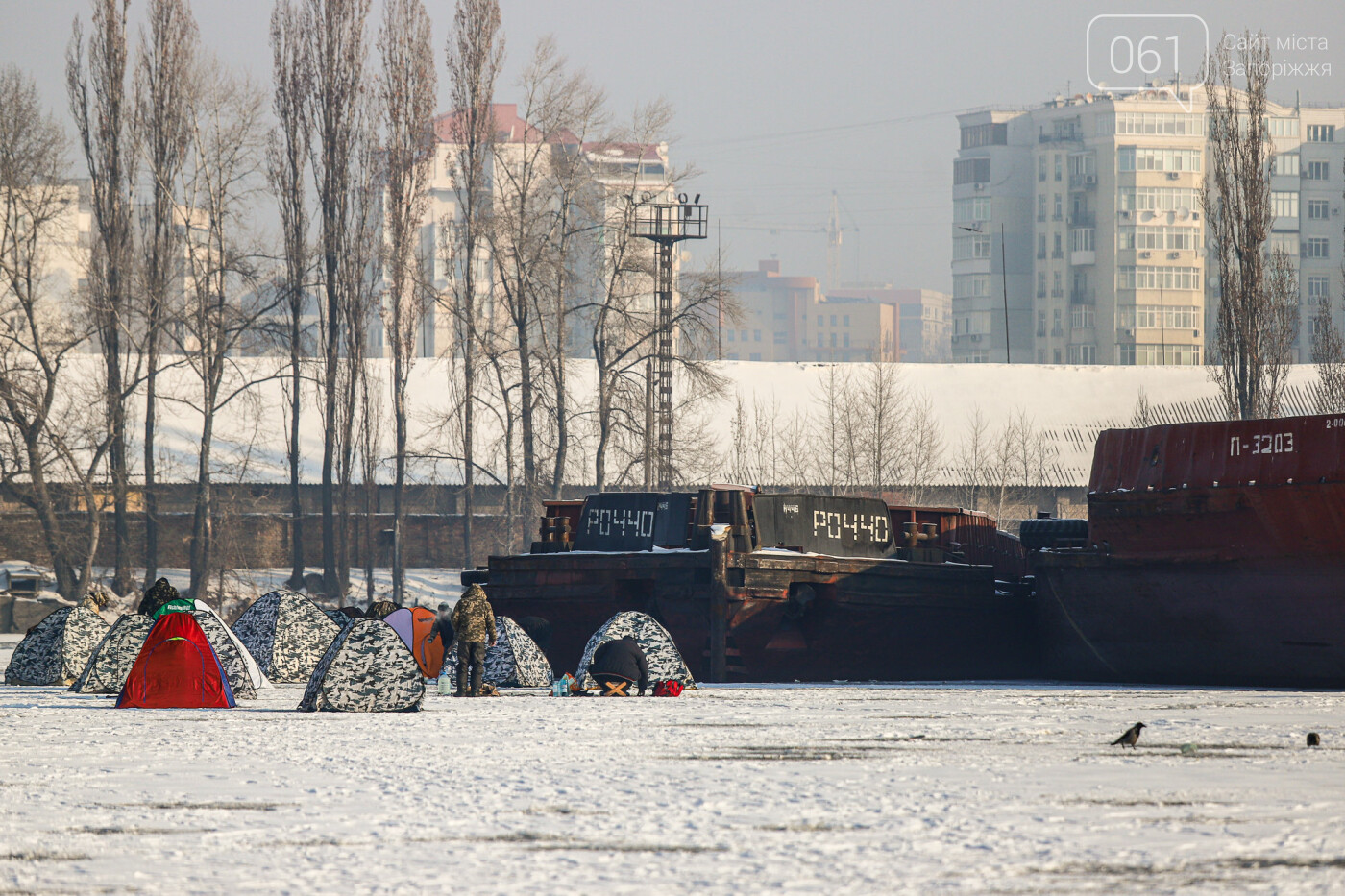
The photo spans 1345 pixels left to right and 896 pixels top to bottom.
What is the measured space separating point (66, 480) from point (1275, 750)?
39988 millimetres

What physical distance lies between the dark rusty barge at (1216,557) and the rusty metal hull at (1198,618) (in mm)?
19

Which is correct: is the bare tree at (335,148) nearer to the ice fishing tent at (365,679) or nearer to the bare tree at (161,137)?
the bare tree at (161,137)

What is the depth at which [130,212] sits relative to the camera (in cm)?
4475

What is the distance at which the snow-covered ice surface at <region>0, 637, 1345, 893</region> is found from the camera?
299 inches

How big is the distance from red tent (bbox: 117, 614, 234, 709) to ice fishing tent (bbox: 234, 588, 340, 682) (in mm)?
5420

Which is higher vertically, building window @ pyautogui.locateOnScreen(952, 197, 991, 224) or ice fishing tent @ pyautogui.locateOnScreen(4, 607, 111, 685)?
building window @ pyautogui.locateOnScreen(952, 197, 991, 224)

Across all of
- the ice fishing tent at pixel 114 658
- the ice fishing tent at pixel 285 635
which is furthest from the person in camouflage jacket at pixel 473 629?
the ice fishing tent at pixel 285 635

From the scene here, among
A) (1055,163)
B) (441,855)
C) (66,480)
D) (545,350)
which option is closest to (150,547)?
(66,480)

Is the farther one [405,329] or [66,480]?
[405,329]

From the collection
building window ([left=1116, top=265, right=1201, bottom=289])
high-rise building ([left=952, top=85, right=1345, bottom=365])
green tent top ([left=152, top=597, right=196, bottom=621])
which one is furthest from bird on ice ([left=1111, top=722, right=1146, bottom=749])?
building window ([left=1116, top=265, right=1201, bottom=289])

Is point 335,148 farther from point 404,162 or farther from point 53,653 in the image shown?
point 53,653

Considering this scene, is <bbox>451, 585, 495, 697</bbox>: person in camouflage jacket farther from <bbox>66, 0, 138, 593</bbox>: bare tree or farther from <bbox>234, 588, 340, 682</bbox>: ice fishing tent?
<bbox>66, 0, 138, 593</bbox>: bare tree

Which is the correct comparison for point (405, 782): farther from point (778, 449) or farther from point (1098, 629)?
point (778, 449)

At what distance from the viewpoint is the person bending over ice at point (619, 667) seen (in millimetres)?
19594
